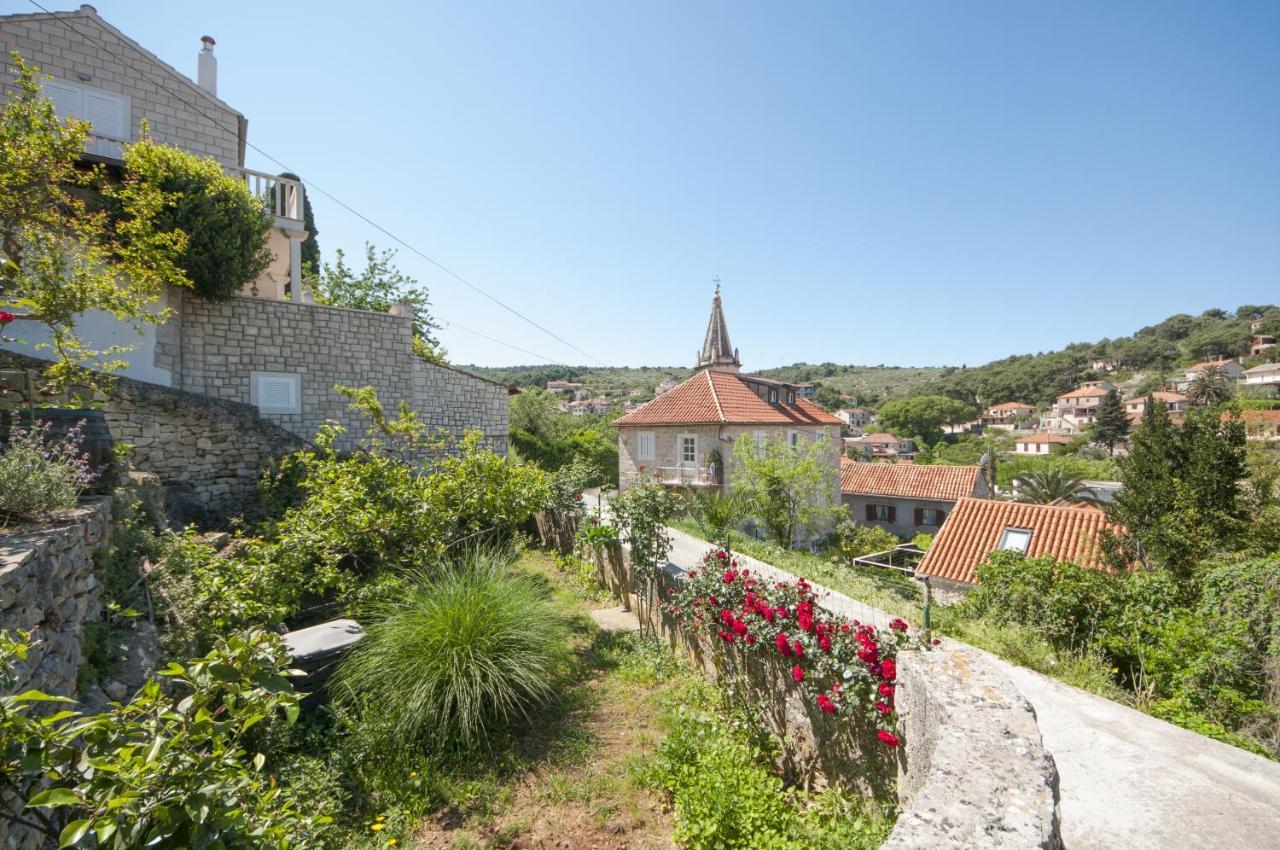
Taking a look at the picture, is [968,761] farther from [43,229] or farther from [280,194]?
[280,194]

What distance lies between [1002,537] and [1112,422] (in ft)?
231

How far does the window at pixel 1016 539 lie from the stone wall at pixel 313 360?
1508 cm

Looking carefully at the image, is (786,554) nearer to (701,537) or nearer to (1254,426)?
(701,537)

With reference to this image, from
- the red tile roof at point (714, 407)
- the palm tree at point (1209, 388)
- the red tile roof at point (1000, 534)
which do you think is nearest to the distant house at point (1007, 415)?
the palm tree at point (1209, 388)

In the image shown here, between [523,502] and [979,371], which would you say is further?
[979,371]

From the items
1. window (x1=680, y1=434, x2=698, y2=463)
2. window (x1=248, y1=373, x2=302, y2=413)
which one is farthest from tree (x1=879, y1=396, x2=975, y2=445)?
window (x1=248, y1=373, x2=302, y2=413)

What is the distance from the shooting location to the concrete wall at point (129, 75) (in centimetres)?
1060

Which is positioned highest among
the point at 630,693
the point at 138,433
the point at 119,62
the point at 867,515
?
the point at 119,62

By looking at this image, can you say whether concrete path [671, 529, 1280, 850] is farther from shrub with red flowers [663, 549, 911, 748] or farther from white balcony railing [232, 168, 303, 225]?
white balcony railing [232, 168, 303, 225]

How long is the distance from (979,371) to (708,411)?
428 ft

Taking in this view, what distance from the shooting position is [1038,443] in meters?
67.4

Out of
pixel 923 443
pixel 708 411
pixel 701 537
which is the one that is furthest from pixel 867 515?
pixel 923 443

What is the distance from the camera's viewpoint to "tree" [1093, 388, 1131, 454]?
63.3 m

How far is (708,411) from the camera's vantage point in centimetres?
2222
